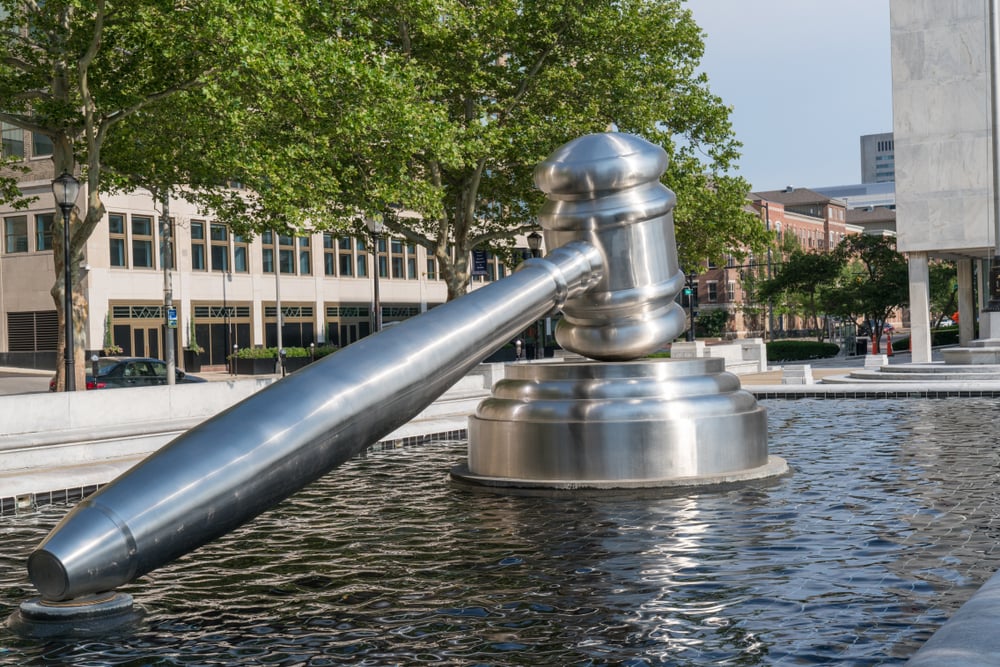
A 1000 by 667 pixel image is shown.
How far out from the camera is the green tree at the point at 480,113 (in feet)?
67.5

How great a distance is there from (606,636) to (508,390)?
13.8 ft

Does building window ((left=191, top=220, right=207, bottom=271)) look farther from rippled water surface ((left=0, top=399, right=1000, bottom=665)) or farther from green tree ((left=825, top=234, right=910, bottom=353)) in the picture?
rippled water surface ((left=0, top=399, right=1000, bottom=665))

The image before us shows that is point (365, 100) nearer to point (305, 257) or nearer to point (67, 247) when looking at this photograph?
point (67, 247)

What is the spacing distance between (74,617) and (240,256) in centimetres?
5318

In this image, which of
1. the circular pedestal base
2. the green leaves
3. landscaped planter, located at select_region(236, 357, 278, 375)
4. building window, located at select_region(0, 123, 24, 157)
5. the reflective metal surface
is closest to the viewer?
the reflective metal surface

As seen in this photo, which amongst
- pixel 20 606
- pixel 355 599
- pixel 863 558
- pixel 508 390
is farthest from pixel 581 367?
pixel 20 606

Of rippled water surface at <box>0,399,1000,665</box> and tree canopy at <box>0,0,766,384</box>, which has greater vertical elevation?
tree canopy at <box>0,0,766,384</box>

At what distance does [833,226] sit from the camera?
140 metres

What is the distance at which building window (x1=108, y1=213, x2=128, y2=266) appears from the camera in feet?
163

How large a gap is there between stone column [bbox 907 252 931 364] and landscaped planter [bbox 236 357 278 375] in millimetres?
26507

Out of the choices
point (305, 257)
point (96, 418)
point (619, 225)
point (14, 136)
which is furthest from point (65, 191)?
point (305, 257)

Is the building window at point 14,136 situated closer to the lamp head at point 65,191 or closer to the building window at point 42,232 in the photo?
the building window at point 42,232

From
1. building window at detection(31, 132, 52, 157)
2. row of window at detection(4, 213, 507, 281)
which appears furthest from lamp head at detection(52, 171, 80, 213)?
building window at detection(31, 132, 52, 157)

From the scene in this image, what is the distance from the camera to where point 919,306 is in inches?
1268
